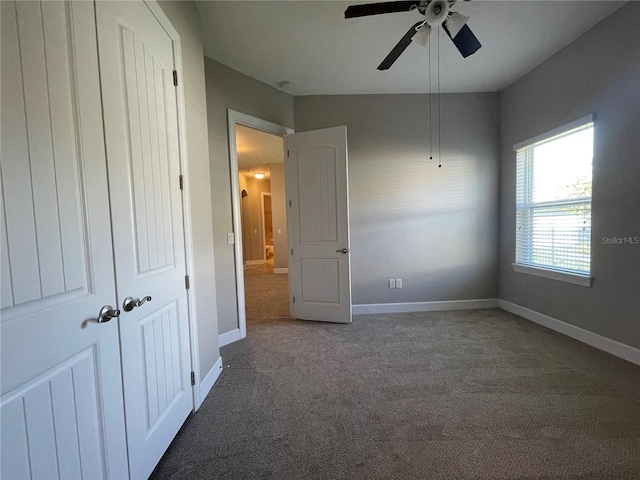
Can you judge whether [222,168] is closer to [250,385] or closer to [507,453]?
[250,385]

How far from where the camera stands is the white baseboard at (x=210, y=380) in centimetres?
182

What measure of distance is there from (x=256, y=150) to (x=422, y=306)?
14.2 ft

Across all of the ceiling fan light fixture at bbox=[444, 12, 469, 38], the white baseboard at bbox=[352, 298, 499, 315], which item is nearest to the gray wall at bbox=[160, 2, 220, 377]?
the ceiling fan light fixture at bbox=[444, 12, 469, 38]

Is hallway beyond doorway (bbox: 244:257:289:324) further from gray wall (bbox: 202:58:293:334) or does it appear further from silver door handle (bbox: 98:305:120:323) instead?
silver door handle (bbox: 98:305:120:323)

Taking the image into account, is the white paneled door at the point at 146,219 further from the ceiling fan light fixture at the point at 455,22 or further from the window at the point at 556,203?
the window at the point at 556,203

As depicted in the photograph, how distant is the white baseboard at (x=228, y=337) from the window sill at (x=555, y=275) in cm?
345

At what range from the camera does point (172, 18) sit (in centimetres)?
161

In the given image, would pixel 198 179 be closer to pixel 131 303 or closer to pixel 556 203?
pixel 131 303

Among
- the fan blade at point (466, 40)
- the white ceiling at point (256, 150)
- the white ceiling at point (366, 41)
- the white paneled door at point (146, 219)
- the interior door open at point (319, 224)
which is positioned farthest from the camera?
the white ceiling at point (256, 150)

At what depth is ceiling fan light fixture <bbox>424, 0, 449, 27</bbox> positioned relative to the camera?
5.41 feet

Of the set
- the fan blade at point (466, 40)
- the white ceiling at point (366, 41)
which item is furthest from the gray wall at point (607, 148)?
the fan blade at point (466, 40)

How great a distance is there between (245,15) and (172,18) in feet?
2.34

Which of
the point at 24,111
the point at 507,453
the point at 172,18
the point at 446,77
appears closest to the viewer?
the point at 24,111

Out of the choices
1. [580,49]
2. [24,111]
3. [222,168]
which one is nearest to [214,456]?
[24,111]
